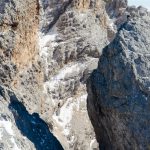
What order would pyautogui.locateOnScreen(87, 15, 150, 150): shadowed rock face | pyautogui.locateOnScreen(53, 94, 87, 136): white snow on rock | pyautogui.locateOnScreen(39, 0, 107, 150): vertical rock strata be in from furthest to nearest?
pyautogui.locateOnScreen(39, 0, 107, 150): vertical rock strata, pyautogui.locateOnScreen(53, 94, 87, 136): white snow on rock, pyautogui.locateOnScreen(87, 15, 150, 150): shadowed rock face

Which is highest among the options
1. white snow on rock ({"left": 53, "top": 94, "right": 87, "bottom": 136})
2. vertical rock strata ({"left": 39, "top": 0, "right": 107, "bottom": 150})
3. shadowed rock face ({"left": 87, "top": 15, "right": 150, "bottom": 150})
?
shadowed rock face ({"left": 87, "top": 15, "right": 150, "bottom": 150})

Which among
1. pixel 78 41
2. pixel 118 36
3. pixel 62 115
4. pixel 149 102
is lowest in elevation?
pixel 62 115

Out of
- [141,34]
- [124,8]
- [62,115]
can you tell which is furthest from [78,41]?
[141,34]

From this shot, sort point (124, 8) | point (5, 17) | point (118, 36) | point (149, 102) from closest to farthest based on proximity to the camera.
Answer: point (149, 102) → point (118, 36) → point (5, 17) → point (124, 8)

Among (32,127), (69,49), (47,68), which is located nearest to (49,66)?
(47,68)

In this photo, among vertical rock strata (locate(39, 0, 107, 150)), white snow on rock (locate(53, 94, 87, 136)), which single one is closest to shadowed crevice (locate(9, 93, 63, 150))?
white snow on rock (locate(53, 94, 87, 136))

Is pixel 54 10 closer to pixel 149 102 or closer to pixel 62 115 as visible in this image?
pixel 62 115

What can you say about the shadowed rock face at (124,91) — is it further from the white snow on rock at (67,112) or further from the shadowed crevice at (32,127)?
the white snow on rock at (67,112)

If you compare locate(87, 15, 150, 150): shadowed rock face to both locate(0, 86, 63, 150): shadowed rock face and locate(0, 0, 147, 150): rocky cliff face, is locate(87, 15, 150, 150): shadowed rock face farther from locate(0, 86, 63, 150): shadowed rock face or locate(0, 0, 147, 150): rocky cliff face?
locate(0, 86, 63, 150): shadowed rock face
